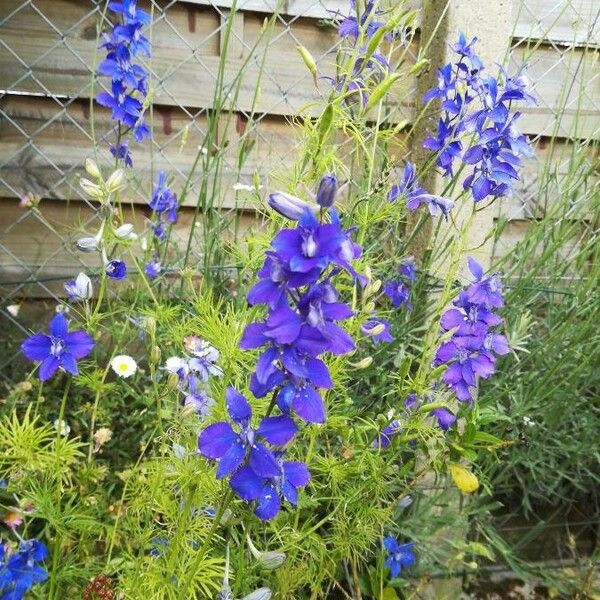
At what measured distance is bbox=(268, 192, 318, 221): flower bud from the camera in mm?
695

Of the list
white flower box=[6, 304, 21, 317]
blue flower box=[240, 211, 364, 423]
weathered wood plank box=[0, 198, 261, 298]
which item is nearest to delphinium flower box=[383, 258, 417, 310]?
weathered wood plank box=[0, 198, 261, 298]

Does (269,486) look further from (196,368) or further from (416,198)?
(416,198)

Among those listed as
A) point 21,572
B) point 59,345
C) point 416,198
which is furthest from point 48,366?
point 416,198

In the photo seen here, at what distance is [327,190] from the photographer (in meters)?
0.71

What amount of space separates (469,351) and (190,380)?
0.52m

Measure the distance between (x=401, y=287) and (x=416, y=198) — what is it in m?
0.38

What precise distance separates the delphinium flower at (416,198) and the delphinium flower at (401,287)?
0.61 feet

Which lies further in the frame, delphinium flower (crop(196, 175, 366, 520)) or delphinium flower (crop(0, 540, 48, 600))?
delphinium flower (crop(0, 540, 48, 600))

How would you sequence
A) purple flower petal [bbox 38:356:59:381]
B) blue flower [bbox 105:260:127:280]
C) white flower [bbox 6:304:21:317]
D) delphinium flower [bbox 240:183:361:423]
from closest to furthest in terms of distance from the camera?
delphinium flower [bbox 240:183:361:423] → purple flower petal [bbox 38:356:59:381] → blue flower [bbox 105:260:127:280] → white flower [bbox 6:304:21:317]

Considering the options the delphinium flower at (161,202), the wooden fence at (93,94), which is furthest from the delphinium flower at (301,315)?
the wooden fence at (93,94)

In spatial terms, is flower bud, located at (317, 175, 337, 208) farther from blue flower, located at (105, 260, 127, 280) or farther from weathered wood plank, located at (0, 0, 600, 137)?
weathered wood plank, located at (0, 0, 600, 137)

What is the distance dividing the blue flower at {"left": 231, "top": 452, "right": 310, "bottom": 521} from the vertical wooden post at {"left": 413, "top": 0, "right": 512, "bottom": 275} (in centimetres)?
83

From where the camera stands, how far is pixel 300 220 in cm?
69

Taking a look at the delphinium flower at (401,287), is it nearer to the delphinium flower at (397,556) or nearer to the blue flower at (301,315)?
the delphinium flower at (397,556)
